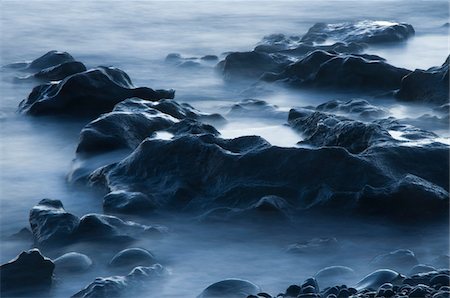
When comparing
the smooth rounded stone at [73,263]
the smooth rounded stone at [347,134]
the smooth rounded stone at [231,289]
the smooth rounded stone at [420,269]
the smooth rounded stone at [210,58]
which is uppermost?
the smooth rounded stone at [347,134]

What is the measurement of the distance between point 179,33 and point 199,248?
7.25m

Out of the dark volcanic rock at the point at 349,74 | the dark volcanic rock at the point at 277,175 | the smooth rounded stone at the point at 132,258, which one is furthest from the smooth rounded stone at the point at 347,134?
the dark volcanic rock at the point at 349,74

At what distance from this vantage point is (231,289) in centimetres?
425

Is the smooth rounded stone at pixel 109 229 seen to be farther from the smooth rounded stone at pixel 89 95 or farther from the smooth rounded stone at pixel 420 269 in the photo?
the smooth rounded stone at pixel 89 95

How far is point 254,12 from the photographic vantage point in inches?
529

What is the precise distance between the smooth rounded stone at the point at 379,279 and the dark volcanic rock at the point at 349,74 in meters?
4.06

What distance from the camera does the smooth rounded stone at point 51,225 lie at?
15.9 feet

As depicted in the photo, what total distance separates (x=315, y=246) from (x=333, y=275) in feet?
1.38

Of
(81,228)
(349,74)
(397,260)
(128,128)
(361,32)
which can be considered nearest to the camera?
(397,260)

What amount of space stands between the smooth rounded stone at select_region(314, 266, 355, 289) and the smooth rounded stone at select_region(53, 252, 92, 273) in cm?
105

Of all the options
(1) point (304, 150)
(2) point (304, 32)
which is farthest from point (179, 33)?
(1) point (304, 150)

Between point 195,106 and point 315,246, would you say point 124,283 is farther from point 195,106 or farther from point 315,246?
point 195,106

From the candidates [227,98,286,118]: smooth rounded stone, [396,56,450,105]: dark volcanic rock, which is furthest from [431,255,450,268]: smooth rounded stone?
[396,56,450,105]: dark volcanic rock

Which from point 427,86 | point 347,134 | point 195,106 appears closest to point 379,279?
point 347,134
